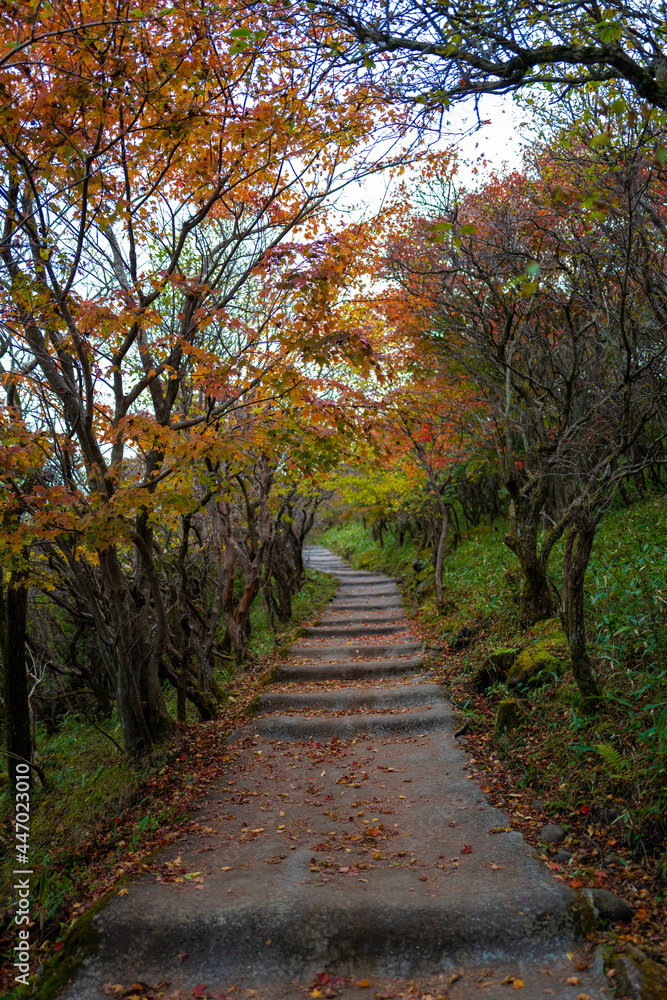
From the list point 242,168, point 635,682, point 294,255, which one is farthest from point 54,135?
point 635,682

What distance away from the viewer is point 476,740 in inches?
247

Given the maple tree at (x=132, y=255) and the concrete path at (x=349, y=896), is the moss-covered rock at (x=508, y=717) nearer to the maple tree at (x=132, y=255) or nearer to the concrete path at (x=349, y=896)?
the concrete path at (x=349, y=896)

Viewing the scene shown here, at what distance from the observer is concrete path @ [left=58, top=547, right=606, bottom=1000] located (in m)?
3.30

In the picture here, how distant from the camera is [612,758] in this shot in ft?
13.8

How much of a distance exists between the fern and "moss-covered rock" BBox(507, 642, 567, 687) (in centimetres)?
148

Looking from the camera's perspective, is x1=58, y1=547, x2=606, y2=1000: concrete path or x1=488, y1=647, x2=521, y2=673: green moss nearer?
x1=58, y1=547, x2=606, y2=1000: concrete path

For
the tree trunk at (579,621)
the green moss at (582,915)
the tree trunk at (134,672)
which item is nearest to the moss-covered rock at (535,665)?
the tree trunk at (579,621)

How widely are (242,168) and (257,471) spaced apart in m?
6.14

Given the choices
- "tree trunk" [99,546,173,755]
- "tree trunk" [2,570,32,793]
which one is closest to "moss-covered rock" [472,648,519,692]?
"tree trunk" [99,546,173,755]

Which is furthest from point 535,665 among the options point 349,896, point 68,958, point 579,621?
point 68,958

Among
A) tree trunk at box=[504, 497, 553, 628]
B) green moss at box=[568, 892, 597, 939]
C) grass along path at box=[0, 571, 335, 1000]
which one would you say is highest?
tree trunk at box=[504, 497, 553, 628]

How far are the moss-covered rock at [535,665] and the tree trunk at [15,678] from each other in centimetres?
544

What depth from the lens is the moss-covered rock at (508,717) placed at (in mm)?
5801

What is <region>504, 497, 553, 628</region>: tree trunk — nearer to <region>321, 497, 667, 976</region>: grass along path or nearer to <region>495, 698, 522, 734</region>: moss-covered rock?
<region>321, 497, 667, 976</region>: grass along path
